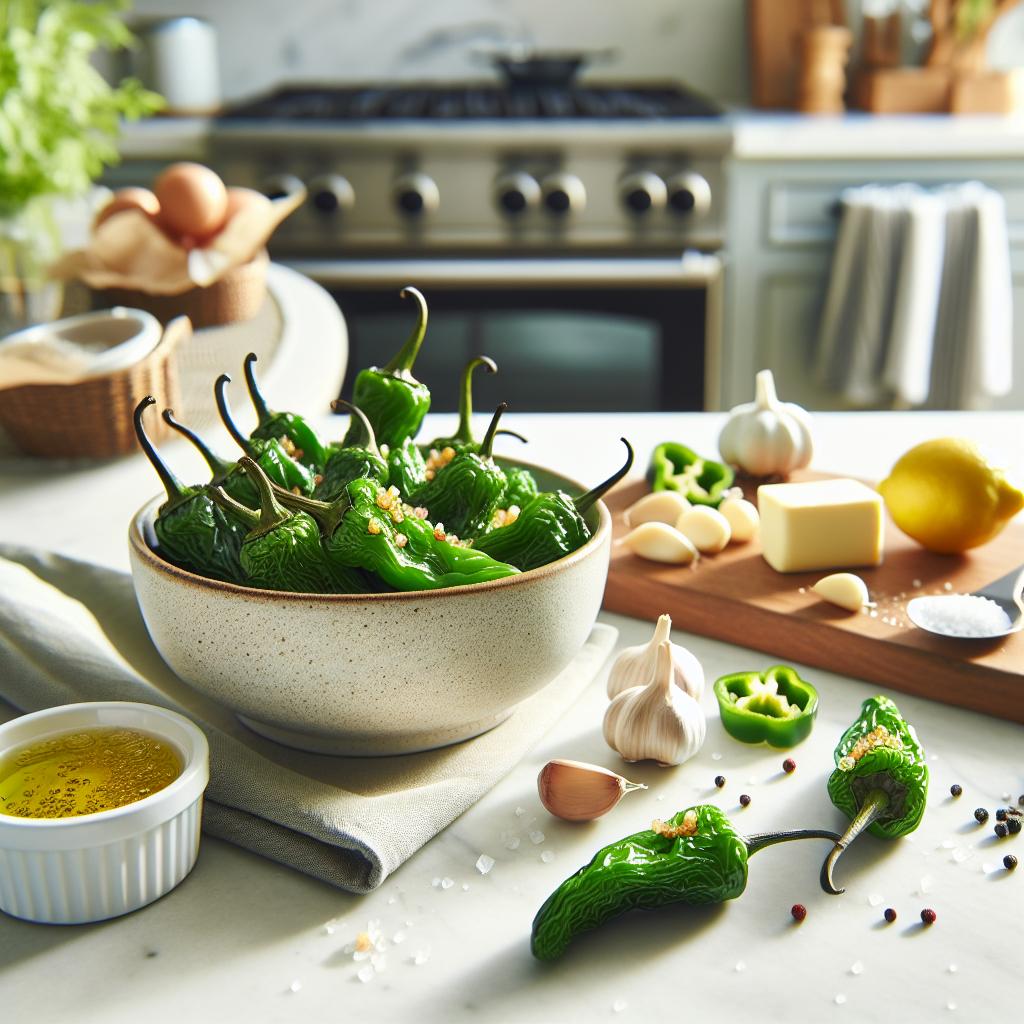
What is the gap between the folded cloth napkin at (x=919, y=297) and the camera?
270 cm

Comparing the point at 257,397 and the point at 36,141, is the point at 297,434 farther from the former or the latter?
the point at 36,141

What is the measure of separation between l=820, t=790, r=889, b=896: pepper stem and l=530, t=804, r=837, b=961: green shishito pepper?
33 mm

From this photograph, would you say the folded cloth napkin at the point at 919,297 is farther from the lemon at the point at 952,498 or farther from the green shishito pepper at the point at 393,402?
the green shishito pepper at the point at 393,402

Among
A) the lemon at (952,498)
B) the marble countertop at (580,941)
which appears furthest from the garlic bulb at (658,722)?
the lemon at (952,498)

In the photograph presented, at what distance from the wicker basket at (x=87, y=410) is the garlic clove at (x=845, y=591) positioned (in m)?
0.68

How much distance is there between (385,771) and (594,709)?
0.16 meters

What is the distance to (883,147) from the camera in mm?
2758

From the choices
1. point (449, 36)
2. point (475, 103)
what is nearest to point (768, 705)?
point (475, 103)

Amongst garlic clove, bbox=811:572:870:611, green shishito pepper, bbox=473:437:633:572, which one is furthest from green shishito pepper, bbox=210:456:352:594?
garlic clove, bbox=811:572:870:611

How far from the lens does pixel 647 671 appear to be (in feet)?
2.60

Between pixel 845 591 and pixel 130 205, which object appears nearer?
pixel 845 591

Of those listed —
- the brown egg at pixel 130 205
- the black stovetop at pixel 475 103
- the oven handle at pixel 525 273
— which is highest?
the black stovetop at pixel 475 103

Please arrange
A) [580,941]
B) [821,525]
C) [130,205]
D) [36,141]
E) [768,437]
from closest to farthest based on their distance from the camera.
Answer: [580,941] → [821,525] → [768,437] → [36,141] → [130,205]

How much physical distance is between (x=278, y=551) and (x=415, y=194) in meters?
2.15
